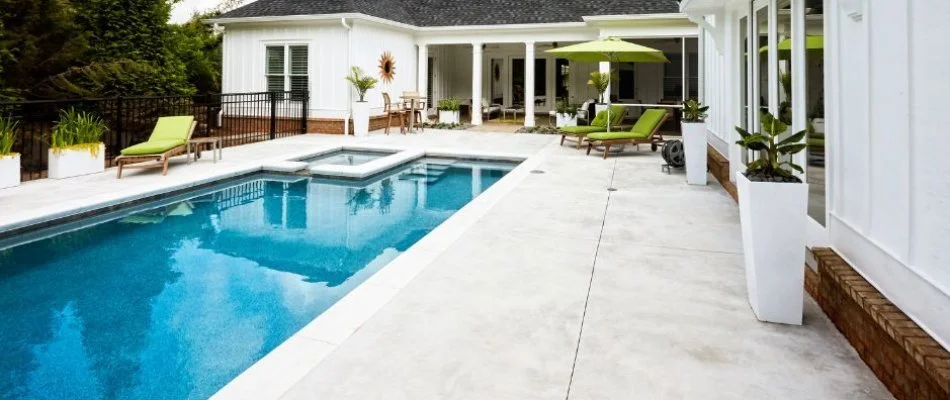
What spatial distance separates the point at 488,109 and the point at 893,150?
1728 cm

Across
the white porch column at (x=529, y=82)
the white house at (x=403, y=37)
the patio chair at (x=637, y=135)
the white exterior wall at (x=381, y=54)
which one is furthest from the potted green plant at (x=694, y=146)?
the white exterior wall at (x=381, y=54)

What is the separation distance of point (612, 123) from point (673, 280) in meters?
8.32

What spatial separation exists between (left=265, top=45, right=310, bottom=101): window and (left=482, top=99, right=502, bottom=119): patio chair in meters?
6.32

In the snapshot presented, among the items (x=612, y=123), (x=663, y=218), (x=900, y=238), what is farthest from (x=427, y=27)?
(x=900, y=238)

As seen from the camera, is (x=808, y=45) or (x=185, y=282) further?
(x=185, y=282)

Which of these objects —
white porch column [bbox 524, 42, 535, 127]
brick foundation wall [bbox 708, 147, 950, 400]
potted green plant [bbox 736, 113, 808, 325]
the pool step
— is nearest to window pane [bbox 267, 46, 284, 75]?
white porch column [bbox 524, 42, 535, 127]

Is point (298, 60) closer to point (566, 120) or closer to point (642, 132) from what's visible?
point (566, 120)

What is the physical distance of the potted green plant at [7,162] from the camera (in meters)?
7.72

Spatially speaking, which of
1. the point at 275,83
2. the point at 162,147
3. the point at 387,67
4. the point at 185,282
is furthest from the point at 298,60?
the point at 185,282

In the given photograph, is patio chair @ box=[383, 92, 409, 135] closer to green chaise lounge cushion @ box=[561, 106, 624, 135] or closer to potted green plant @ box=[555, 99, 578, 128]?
potted green plant @ box=[555, 99, 578, 128]

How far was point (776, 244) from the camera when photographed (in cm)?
314

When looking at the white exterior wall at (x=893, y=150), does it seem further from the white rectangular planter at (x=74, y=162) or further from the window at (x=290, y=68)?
the window at (x=290, y=68)

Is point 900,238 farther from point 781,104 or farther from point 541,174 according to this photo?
point 541,174

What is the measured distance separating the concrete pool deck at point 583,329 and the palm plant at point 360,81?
30.7 ft
